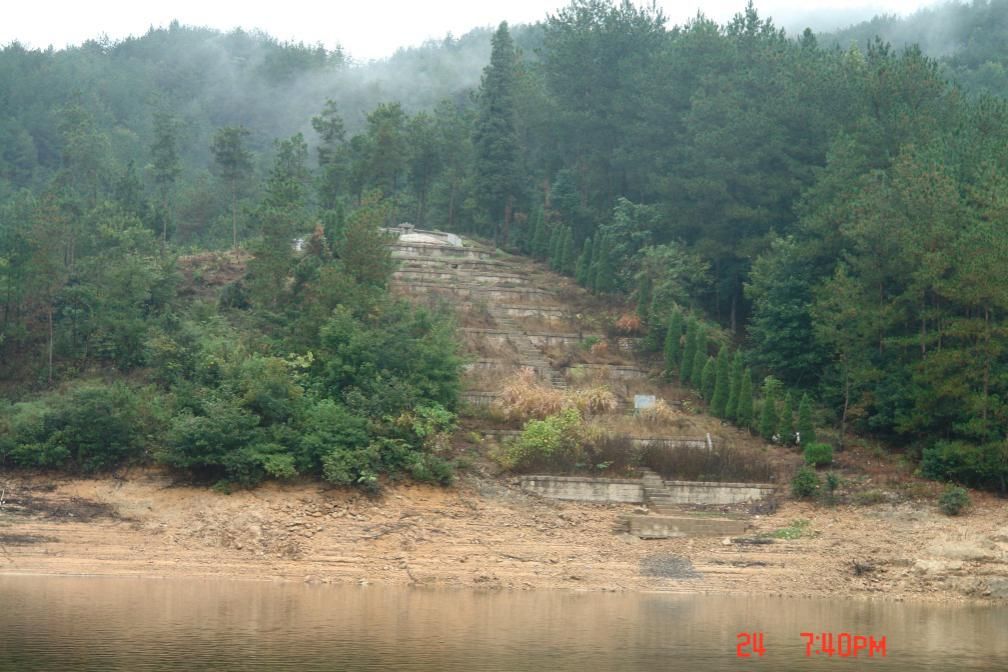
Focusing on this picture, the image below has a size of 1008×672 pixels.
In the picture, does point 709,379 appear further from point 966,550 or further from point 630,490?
point 966,550

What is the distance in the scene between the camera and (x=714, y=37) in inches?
2223

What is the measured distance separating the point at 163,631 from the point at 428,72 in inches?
4041

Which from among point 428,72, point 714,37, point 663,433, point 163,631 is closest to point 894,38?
point 428,72

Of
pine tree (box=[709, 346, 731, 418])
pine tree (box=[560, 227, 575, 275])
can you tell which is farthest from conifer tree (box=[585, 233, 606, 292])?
pine tree (box=[709, 346, 731, 418])

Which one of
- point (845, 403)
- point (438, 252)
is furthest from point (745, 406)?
point (438, 252)

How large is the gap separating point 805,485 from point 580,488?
5.93m

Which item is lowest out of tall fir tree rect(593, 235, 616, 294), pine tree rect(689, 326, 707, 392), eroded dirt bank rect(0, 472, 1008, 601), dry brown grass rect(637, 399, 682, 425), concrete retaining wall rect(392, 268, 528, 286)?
eroded dirt bank rect(0, 472, 1008, 601)

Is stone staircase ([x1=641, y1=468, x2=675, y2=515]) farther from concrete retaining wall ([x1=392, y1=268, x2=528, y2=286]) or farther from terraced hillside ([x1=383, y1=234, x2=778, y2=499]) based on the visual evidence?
concrete retaining wall ([x1=392, y1=268, x2=528, y2=286])

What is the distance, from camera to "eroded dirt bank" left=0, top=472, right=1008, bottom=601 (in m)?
30.5

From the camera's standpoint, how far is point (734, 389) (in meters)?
40.1

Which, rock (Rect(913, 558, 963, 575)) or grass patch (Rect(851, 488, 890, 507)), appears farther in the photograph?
grass patch (Rect(851, 488, 890, 507))

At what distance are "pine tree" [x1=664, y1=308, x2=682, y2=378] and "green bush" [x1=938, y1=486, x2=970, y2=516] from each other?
1136 cm

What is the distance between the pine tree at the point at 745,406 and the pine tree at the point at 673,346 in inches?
161
